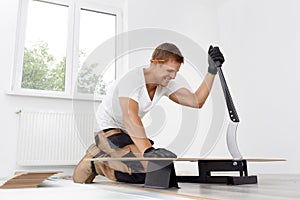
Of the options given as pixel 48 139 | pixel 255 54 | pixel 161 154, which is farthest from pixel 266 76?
pixel 161 154

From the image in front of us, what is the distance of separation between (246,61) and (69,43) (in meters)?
1.83

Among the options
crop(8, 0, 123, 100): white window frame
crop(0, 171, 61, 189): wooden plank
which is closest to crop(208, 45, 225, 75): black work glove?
crop(0, 171, 61, 189): wooden plank

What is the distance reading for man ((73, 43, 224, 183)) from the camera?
1230 mm

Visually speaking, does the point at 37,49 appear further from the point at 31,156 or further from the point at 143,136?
the point at 143,136

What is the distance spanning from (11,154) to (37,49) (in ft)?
3.33

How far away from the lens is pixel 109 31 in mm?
3352

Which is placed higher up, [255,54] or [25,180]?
[255,54]

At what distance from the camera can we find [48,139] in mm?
2656

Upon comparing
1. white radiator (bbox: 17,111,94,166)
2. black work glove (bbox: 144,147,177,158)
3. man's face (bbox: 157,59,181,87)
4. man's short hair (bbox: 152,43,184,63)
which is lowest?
black work glove (bbox: 144,147,177,158)

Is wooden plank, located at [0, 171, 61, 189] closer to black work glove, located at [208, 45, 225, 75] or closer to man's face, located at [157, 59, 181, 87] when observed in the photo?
man's face, located at [157, 59, 181, 87]

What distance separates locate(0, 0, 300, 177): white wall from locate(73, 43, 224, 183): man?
145cm

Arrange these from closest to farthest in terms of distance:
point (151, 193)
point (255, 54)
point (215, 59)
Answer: point (151, 193), point (215, 59), point (255, 54)

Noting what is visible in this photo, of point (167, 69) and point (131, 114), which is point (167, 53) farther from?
point (131, 114)

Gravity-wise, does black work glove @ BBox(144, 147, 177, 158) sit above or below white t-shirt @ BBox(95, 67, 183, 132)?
below
